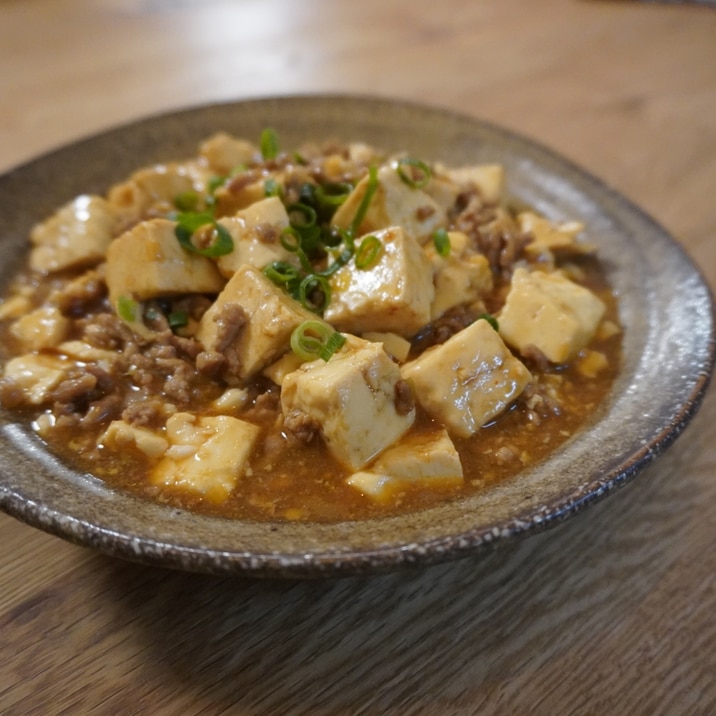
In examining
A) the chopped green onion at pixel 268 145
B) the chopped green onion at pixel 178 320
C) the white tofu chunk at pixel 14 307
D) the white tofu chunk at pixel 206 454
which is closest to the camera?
the white tofu chunk at pixel 206 454

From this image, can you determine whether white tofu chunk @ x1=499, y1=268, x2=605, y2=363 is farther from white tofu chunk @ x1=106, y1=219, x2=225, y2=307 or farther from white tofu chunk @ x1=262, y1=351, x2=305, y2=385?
white tofu chunk @ x1=106, y1=219, x2=225, y2=307

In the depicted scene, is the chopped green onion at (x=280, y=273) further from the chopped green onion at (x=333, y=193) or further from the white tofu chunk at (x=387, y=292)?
the chopped green onion at (x=333, y=193)

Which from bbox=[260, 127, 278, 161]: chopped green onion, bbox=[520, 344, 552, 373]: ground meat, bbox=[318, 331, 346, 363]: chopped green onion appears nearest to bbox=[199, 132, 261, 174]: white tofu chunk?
bbox=[260, 127, 278, 161]: chopped green onion

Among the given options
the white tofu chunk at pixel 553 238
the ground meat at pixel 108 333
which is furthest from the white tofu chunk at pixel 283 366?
the white tofu chunk at pixel 553 238

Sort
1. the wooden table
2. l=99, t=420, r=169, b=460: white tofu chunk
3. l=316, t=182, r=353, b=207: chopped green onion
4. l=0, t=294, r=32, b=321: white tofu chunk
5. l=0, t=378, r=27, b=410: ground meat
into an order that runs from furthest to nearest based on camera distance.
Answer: l=316, t=182, r=353, b=207: chopped green onion < l=0, t=294, r=32, b=321: white tofu chunk < l=0, t=378, r=27, b=410: ground meat < l=99, t=420, r=169, b=460: white tofu chunk < the wooden table

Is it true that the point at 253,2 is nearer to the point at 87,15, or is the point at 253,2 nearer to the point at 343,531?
the point at 87,15

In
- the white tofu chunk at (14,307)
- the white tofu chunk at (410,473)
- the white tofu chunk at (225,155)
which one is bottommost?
the white tofu chunk at (410,473)
